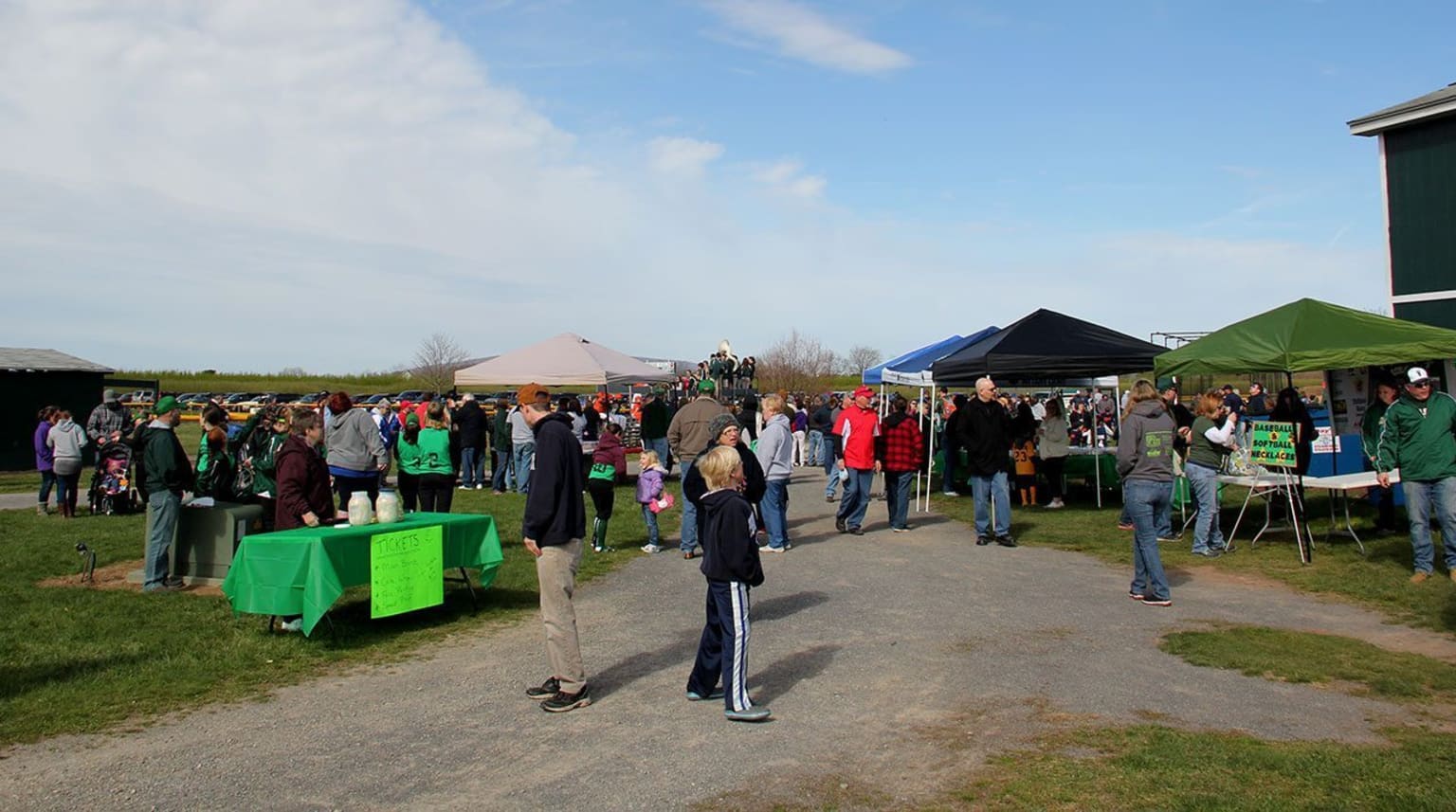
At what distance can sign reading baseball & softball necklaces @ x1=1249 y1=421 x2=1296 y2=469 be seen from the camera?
11.5 meters

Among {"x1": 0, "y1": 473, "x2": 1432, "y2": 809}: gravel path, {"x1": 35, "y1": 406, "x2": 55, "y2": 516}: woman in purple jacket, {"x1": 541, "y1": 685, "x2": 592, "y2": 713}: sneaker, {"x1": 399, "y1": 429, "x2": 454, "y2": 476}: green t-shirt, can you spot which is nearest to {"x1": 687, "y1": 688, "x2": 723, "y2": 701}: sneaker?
{"x1": 0, "y1": 473, "x2": 1432, "y2": 809}: gravel path

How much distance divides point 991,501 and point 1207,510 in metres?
2.43

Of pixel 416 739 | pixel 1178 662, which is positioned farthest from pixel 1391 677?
pixel 416 739

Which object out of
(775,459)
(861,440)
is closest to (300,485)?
(775,459)

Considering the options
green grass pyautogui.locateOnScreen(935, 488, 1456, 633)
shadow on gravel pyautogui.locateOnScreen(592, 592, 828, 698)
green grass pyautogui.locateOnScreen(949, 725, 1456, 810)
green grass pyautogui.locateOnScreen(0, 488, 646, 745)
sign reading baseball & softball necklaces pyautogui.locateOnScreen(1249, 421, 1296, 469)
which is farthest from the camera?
sign reading baseball & softball necklaces pyautogui.locateOnScreen(1249, 421, 1296, 469)

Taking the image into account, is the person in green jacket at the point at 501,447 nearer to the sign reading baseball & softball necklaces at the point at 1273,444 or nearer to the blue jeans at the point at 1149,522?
the sign reading baseball & softball necklaces at the point at 1273,444

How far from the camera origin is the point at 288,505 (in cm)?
830

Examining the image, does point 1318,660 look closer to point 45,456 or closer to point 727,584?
point 727,584

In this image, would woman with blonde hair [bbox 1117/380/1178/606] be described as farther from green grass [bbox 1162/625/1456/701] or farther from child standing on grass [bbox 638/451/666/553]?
child standing on grass [bbox 638/451/666/553]

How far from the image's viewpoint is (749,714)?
5.89m

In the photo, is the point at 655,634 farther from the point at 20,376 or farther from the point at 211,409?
the point at 20,376

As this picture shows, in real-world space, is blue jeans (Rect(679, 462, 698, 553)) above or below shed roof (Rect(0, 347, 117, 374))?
below

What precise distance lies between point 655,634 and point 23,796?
4253 mm

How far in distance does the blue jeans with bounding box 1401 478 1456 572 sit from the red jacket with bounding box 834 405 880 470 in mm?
5700
